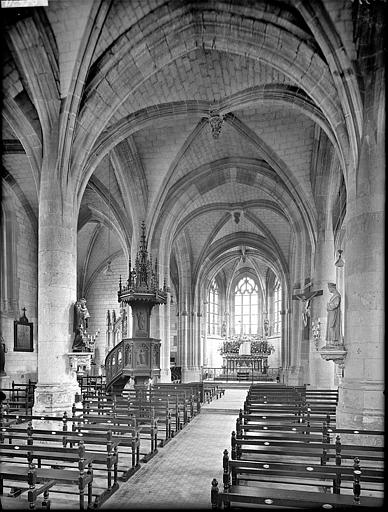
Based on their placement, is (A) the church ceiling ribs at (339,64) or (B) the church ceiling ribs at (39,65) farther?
(B) the church ceiling ribs at (39,65)

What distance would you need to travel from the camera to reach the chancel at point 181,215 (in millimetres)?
7602

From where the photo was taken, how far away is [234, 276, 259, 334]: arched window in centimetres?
4622

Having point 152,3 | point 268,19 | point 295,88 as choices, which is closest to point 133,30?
point 152,3

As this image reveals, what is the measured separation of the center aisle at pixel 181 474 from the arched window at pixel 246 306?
1256 inches

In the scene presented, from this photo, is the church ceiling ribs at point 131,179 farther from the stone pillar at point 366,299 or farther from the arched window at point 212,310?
the arched window at point 212,310

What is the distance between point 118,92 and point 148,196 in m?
7.75

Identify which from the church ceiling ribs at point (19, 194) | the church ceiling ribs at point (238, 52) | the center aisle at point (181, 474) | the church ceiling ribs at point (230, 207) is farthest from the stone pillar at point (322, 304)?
the church ceiling ribs at point (19, 194)

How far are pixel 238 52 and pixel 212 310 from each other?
32110 millimetres

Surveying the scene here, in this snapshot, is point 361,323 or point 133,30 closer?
point 361,323

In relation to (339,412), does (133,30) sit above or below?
above

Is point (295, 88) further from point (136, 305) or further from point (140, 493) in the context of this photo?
point (140, 493)

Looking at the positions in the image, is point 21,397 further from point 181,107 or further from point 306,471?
point 306,471

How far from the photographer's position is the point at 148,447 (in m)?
11.1

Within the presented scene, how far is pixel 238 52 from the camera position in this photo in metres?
14.3
